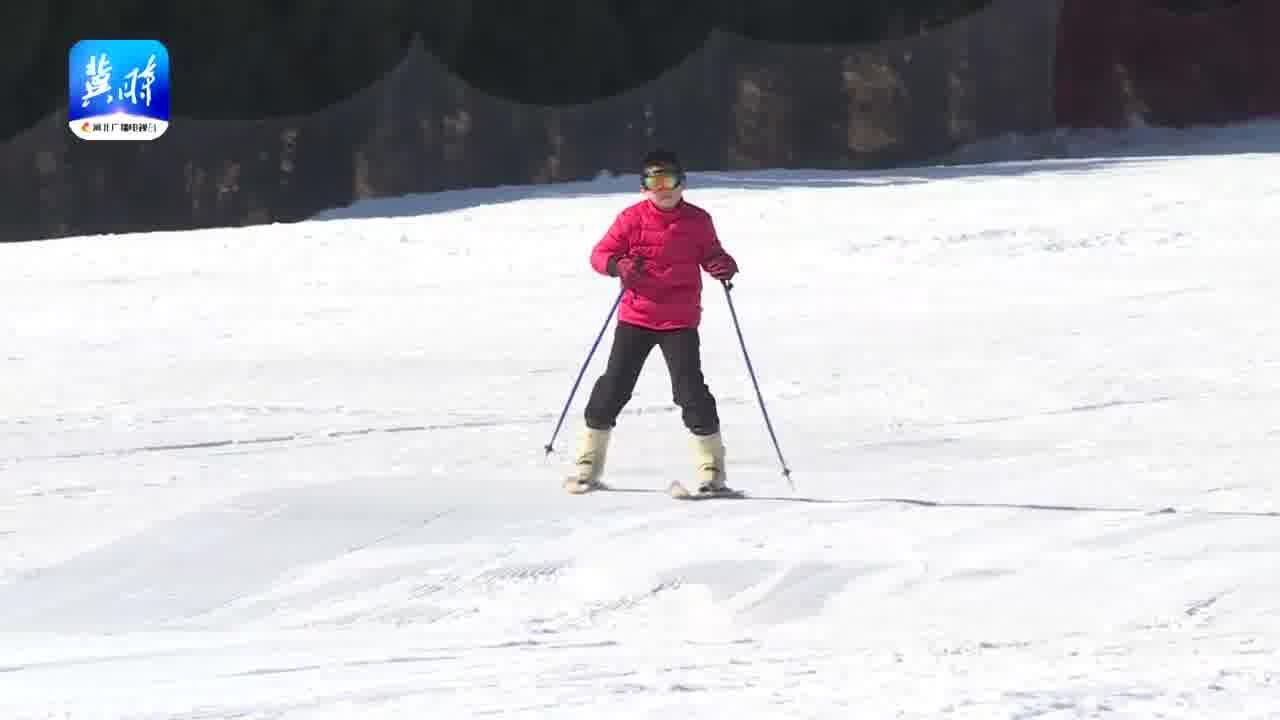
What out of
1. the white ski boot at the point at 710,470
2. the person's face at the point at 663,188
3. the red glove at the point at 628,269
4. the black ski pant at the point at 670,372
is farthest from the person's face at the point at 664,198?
the white ski boot at the point at 710,470

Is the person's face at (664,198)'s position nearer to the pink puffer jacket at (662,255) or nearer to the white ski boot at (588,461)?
the pink puffer jacket at (662,255)

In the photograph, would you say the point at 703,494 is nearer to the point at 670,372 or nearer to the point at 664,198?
the point at 670,372

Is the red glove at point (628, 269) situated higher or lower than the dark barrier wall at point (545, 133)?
lower

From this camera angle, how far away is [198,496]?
968cm

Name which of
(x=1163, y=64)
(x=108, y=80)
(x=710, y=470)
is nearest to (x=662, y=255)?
(x=710, y=470)

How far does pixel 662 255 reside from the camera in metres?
9.59

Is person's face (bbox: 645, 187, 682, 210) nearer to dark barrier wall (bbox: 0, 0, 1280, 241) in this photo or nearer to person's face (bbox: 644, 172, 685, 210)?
person's face (bbox: 644, 172, 685, 210)

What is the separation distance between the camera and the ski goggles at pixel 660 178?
9555mm

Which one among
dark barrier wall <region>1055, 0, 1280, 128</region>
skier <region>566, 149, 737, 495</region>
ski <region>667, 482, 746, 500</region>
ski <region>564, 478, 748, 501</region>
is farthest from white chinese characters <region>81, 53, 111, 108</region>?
ski <region>667, 482, 746, 500</region>

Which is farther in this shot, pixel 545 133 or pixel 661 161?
pixel 545 133

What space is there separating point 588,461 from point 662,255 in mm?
928

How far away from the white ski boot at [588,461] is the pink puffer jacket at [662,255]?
53cm

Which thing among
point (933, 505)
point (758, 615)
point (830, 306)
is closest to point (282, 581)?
point (758, 615)

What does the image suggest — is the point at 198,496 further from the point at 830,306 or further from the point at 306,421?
the point at 830,306
